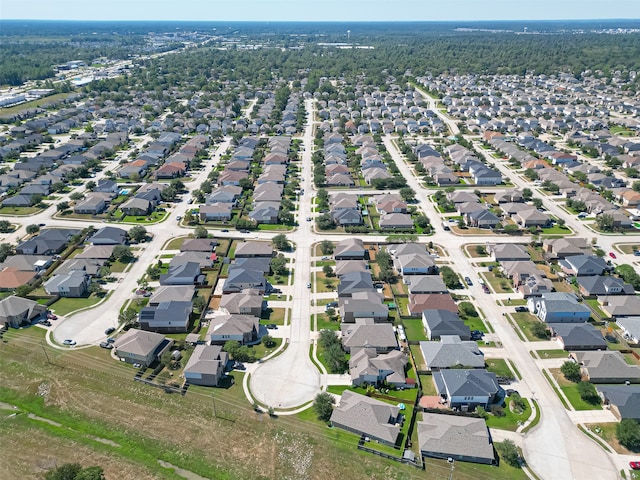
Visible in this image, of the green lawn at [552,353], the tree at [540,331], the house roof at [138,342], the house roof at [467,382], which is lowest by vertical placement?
the green lawn at [552,353]

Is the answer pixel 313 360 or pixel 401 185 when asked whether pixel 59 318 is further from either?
pixel 401 185

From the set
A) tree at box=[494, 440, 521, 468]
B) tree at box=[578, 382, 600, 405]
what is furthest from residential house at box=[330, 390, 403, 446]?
tree at box=[578, 382, 600, 405]

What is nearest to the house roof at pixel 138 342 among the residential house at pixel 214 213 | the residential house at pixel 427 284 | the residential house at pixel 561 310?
the residential house at pixel 427 284

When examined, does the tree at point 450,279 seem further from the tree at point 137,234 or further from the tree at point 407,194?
the tree at point 137,234

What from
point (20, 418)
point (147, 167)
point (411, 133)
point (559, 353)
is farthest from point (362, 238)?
point (411, 133)

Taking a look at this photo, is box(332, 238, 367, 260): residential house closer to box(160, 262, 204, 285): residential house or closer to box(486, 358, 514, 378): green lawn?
box(160, 262, 204, 285): residential house

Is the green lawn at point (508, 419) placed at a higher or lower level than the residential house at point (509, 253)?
lower

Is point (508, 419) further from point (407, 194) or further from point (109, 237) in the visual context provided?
point (109, 237)
